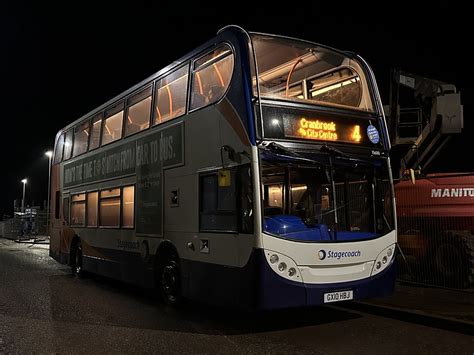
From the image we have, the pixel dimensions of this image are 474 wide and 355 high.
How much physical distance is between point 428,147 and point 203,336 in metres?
9.37

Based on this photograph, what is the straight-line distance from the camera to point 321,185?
740 cm

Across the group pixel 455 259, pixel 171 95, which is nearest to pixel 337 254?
pixel 171 95

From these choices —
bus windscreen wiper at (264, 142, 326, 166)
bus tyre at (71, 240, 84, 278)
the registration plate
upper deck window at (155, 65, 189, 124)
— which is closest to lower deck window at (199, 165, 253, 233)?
bus windscreen wiper at (264, 142, 326, 166)

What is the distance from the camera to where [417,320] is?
759cm

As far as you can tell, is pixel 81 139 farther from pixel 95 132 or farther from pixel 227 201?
pixel 227 201

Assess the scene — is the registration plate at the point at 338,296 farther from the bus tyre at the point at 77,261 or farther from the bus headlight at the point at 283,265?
the bus tyre at the point at 77,261

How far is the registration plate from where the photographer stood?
22.6ft

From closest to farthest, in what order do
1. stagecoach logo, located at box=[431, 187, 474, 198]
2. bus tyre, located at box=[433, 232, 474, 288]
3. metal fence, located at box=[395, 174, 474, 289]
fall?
1. bus tyre, located at box=[433, 232, 474, 288]
2. metal fence, located at box=[395, 174, 474, 289]
3. stagecoach logo, located at box=[431, 187, 474, 198]

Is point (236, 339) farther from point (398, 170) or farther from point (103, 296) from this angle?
point (398, 170)

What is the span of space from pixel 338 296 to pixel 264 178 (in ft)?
6.44

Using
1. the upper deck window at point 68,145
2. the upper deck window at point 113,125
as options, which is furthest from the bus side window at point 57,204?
the upper deck window at point 113,125

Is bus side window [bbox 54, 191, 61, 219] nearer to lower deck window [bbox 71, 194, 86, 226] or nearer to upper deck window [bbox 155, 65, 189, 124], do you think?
lower deck window [bbox 71, 194, 86, 226]

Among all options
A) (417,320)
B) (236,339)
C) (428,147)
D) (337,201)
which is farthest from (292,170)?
(428,147)

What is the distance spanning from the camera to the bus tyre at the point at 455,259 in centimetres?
1009
